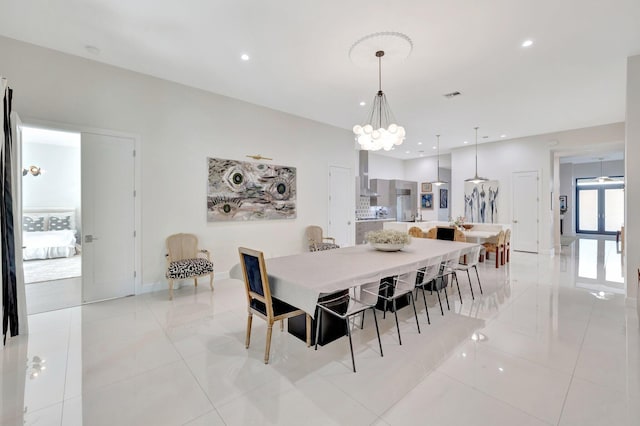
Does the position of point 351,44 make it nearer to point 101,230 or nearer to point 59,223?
point 101,230

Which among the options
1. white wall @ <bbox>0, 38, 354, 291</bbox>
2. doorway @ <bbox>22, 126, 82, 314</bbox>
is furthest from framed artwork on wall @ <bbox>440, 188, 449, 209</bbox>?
doorway @ <bbox>22, 126, 82, 314</bbox>

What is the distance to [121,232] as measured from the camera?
4.05m

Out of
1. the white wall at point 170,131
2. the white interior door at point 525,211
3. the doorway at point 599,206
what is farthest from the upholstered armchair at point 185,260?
the doorway at point 599,206

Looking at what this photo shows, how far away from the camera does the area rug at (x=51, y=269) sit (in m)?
5.08

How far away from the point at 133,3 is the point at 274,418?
3.74 meters

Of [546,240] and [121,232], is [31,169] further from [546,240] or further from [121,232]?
[546,240]

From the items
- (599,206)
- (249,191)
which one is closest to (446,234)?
(249,191)

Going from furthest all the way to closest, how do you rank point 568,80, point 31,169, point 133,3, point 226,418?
point 31,169
point 568,80
point 133,3
point 226,418

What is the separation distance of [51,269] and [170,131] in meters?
4.06

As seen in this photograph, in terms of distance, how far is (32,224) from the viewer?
7.01m

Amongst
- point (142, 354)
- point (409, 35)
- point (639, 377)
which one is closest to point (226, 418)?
point (142, 354)

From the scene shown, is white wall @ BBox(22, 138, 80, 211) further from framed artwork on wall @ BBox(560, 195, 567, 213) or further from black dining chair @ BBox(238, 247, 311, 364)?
framed artwork on wall @ BBox(560, 195, 567, 213)

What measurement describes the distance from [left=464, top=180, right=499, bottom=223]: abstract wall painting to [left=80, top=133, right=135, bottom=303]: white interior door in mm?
8811

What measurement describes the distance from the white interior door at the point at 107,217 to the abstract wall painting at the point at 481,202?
28.9 feet
